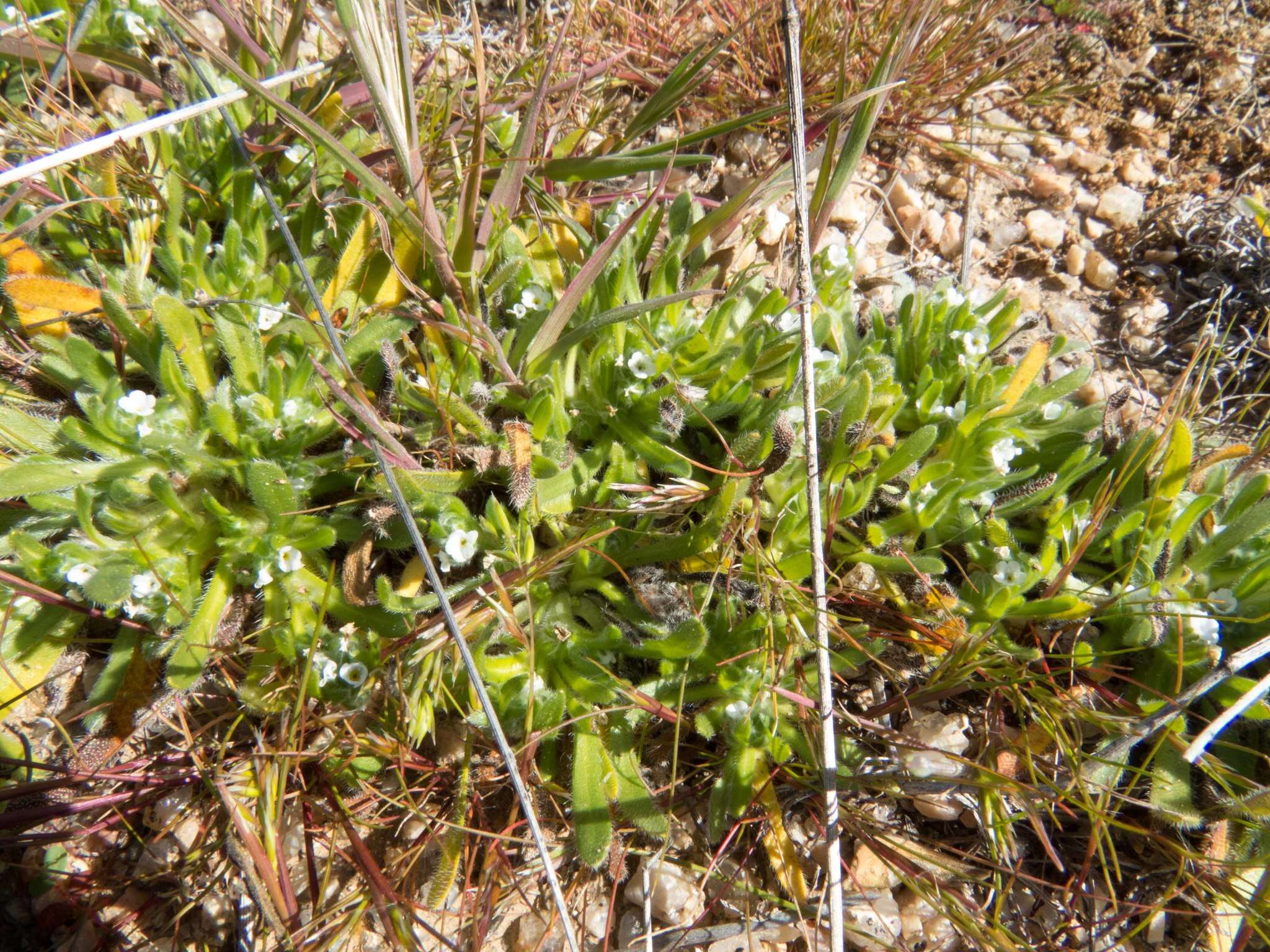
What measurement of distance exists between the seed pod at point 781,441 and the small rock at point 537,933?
175 cm

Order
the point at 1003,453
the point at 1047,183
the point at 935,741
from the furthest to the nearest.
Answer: the point at 1047,183
the point at 1003,453
the point at 935,741

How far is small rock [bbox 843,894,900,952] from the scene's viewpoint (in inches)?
103

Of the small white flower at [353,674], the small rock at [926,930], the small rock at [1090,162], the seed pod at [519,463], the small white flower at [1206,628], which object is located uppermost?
the small rock at [1090,162]

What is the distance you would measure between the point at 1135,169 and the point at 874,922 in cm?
371

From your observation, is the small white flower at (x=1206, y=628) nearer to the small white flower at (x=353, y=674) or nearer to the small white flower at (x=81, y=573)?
the small white flower at (x=353, y=674)

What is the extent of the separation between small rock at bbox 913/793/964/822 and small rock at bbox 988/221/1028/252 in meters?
2.56

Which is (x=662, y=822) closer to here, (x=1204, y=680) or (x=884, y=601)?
(x=884, y=601)

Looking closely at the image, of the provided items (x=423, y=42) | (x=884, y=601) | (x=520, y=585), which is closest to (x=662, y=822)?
(x=520, y=585)

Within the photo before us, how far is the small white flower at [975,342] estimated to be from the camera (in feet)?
9.88

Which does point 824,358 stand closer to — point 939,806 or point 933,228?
point 933,228

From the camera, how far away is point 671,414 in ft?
9.39

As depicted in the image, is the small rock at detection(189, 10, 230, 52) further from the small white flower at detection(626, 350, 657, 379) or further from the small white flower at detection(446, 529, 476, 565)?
the small white flower at detection(446, 529, 476, 565)

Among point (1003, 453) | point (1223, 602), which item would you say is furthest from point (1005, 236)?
point (1223, 602)

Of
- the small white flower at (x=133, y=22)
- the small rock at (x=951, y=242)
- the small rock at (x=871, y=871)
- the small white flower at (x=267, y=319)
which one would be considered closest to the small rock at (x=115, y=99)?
the small white flower at (x=133, y=22)
